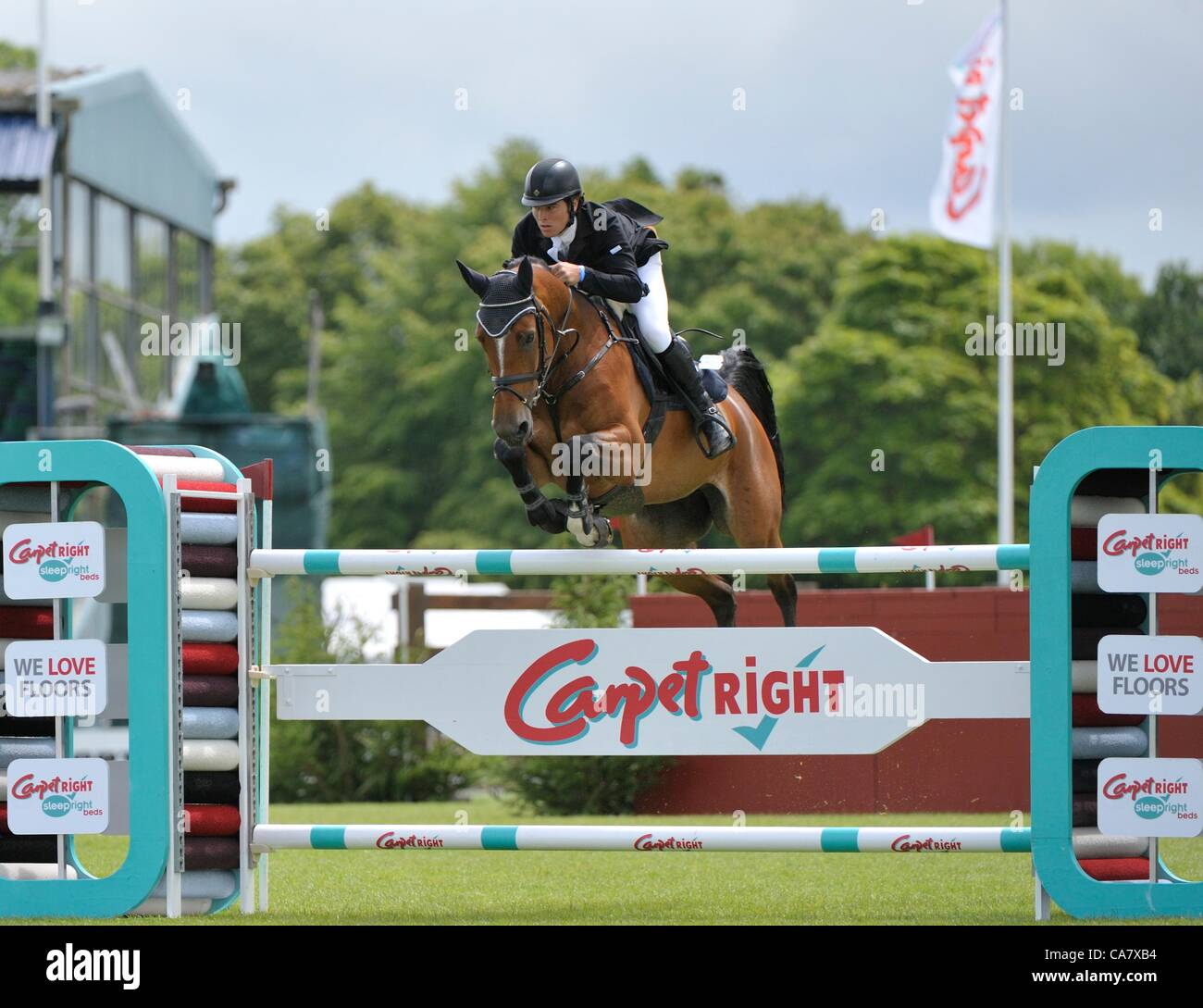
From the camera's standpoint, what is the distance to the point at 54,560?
5.26 meters

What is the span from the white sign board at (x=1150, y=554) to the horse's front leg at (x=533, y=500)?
1879 mm

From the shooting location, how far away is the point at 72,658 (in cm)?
525

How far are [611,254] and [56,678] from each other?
260 cm

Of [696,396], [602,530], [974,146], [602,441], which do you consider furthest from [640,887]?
[974,146]

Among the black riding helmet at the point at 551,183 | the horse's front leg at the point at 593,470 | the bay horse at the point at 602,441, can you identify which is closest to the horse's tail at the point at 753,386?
the bay horse at the point at 602,441

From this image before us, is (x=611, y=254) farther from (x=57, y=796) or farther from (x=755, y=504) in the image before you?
(x=57, y=796)

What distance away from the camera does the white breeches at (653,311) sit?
6527mm

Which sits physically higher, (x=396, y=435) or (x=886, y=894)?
(x=396, y=435)

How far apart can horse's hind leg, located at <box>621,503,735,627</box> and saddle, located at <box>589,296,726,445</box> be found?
2.17ft

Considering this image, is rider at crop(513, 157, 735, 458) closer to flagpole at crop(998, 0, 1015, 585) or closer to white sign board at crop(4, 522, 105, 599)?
white sign board at crop(4, 522, 105, 599)

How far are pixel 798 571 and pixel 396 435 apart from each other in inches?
1471

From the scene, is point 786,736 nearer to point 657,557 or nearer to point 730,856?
point 657,557

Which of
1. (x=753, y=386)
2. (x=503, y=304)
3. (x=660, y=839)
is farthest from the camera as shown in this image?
(x=753, y=386)
